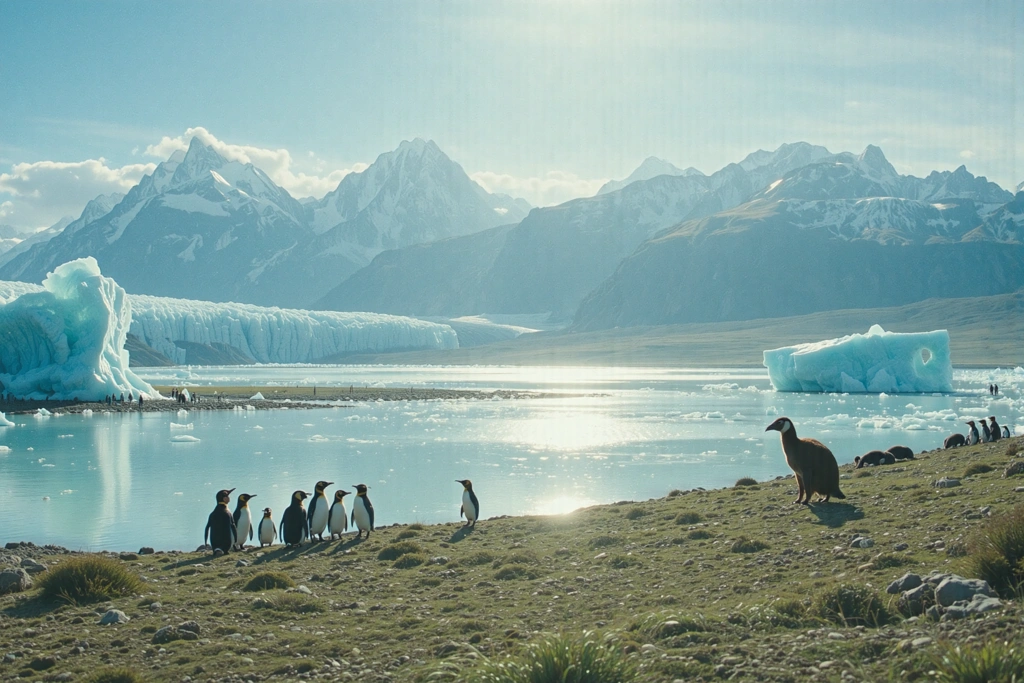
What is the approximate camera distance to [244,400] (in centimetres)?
6581

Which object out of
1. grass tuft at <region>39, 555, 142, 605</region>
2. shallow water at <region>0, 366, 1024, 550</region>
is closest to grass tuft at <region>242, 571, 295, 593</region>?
grass tuft at <region>39, 555, 142, 605</region>

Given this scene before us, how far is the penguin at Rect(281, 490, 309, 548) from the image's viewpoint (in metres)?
15.3

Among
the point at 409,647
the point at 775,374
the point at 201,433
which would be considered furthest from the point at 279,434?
the point at 775,374

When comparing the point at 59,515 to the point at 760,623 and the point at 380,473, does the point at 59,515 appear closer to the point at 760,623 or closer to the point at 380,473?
the point at 380,473

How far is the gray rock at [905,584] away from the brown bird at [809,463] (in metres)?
4.95

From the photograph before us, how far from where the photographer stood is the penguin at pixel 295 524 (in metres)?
15.3

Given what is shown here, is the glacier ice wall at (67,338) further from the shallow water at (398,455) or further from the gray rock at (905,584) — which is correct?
the gray rock at (905,584)

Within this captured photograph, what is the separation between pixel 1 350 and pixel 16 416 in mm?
11074

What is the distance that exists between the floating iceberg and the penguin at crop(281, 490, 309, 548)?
2649 inches

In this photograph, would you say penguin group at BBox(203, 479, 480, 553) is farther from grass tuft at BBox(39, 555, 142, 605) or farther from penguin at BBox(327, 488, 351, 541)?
grass tuft at BBox(39, 555, 142, 605)

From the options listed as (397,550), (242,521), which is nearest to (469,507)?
(397,550)

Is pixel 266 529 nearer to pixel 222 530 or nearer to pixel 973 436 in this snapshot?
pixel 222 530

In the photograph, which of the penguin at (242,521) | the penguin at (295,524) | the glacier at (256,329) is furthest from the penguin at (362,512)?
the glacier at (256,329)

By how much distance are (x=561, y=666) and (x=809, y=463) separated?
8066mm
